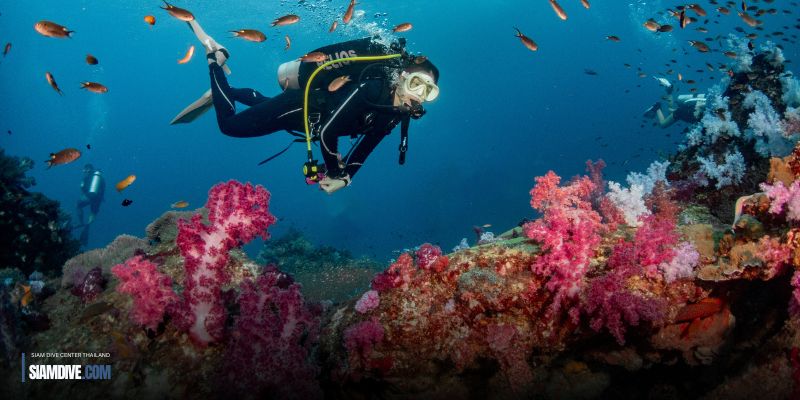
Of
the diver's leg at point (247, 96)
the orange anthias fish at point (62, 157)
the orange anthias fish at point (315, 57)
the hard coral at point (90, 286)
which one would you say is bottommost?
the hard coral at point (90, 286)

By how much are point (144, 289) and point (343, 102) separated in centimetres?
344

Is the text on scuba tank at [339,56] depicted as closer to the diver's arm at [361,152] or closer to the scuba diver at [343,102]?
the scuba diver at [343,102]

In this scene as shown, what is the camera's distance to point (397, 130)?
95375 millimetres

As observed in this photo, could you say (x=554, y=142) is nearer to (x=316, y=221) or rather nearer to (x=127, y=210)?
(x=316, y=221)

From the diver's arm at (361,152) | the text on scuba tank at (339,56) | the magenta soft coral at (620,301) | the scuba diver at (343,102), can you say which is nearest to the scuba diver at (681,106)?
the scuba diver at (343,102)

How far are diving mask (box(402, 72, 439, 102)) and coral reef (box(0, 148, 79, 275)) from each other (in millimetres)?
8735

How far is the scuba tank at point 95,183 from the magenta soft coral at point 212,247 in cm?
2090

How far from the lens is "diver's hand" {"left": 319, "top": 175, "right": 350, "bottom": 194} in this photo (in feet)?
17.3

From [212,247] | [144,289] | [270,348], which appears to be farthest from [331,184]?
[270,348]

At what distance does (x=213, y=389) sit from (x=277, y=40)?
68369 millimetres

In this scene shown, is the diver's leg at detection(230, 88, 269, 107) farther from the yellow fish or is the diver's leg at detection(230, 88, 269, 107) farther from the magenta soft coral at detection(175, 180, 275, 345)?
the magenta soft coral at detection(175, 180, 275, 345)

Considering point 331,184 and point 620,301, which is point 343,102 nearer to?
point 331,184

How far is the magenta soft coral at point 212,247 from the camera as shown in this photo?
3.11m

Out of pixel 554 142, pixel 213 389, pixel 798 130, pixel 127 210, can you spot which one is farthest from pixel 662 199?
pixel 127 210
